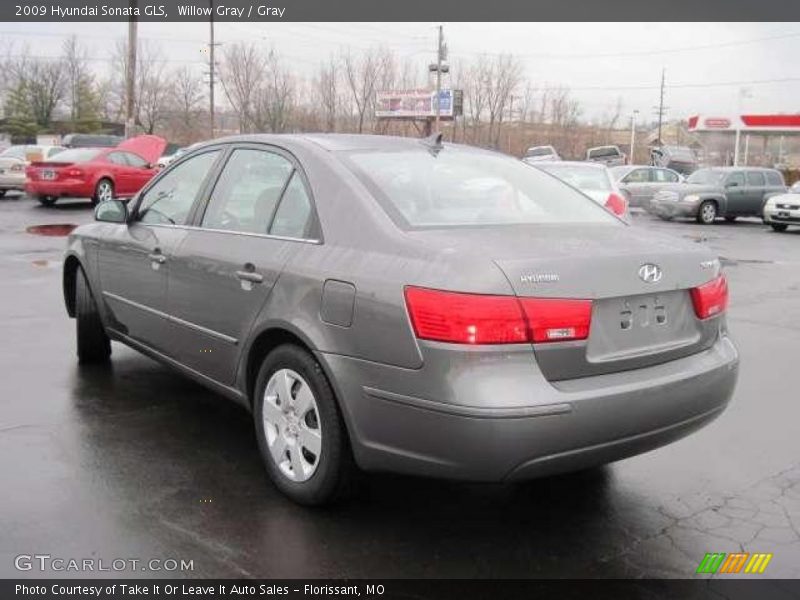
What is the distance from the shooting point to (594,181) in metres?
10.4

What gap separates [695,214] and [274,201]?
19.7 m

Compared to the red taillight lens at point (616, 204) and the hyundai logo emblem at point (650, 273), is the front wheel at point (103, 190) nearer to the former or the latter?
the red taillight lens at point (616, 204)

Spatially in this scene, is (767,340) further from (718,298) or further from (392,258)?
(392,258)

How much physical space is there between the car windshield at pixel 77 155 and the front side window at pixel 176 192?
16.3 meters

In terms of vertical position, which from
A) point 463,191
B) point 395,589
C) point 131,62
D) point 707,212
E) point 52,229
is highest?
point 131,62

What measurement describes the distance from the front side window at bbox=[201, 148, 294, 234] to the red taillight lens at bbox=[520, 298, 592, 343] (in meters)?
1.55

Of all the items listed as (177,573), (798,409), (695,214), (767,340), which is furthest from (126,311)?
(695,214)

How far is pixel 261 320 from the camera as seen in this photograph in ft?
11.9

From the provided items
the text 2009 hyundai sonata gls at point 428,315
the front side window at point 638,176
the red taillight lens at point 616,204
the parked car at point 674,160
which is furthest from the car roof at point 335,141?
the parked car at point 674,160

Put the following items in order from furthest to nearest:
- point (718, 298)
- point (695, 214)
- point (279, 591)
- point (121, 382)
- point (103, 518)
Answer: point (695, 214), point (121, 382), point (718, 298), point (103, 518), point (279, 591)

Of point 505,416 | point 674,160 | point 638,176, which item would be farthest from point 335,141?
point 674,160

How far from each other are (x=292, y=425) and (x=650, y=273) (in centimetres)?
166

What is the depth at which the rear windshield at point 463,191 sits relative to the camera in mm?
3582

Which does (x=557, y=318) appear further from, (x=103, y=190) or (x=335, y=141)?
(x=103, y=190)
